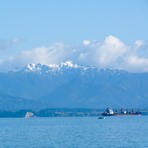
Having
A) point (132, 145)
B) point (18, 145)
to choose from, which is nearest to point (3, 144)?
point (18, 145)

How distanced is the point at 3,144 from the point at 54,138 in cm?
1135

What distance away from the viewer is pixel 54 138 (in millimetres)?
97312

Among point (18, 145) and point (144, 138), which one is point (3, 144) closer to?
point (18, 145)

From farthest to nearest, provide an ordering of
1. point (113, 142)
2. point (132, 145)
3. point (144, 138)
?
point (144, 138)
point (113, 142)
point (132, 145)

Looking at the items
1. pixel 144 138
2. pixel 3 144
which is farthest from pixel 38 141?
pixel 144 138

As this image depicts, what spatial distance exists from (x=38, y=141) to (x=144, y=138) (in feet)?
49.5

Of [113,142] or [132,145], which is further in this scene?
[113,142]

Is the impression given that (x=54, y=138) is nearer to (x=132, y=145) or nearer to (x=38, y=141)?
(x=38, y=141)

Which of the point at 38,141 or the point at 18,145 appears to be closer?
the point at 18,145

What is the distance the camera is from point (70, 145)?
3305 inches

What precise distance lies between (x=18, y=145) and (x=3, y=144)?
9.87 ft

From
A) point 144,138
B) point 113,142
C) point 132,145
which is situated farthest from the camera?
point 144,138

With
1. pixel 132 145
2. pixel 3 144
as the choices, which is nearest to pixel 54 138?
pixel 3 144

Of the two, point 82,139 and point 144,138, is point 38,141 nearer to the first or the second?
point 82,139
